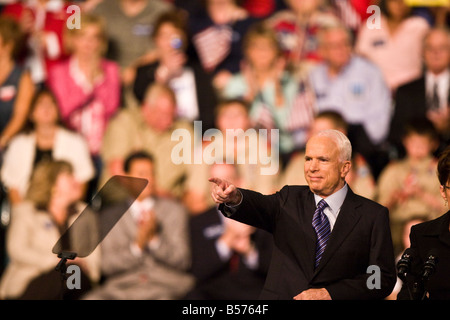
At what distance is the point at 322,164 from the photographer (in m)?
3.80

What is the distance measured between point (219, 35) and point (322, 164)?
166 inches

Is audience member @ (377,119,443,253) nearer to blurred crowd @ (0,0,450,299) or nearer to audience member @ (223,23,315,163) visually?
blurred crowd @ (0,0,450,299)

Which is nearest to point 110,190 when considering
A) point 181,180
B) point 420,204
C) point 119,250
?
point 119,250

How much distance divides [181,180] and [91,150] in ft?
2.95

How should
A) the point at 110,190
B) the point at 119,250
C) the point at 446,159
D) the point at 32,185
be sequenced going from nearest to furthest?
1. the point at 446,159
2. the point at 110,190
3. the point at 119,250
4. the point at 32,185

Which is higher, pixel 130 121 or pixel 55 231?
pixel 130 121

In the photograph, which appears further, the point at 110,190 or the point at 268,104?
the point at 268,104

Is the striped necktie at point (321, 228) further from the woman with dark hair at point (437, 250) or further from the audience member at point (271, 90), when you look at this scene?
the audience member at point (271, 90)

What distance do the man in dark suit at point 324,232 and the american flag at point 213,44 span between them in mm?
4041

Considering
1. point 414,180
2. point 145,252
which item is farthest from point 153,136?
point 414,180

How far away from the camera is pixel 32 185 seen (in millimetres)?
7309

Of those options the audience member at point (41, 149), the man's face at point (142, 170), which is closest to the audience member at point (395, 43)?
the man's face at point (142, 170)

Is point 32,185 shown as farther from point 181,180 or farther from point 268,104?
point 268,104
